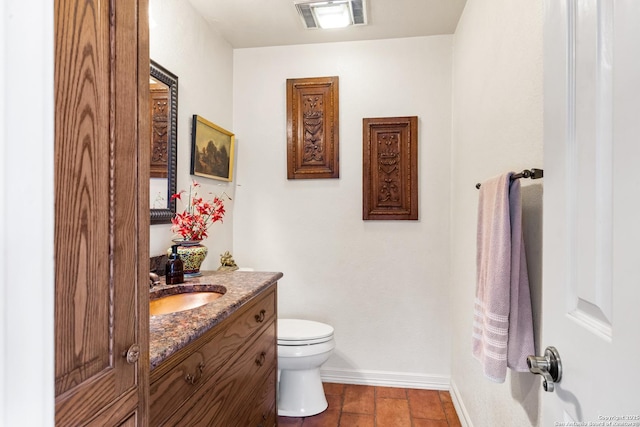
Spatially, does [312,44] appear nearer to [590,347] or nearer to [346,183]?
[346,183]

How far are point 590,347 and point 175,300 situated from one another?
4.81 feet

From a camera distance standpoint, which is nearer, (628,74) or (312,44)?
(628,74)

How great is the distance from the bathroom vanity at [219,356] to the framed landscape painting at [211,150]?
27.9 inches

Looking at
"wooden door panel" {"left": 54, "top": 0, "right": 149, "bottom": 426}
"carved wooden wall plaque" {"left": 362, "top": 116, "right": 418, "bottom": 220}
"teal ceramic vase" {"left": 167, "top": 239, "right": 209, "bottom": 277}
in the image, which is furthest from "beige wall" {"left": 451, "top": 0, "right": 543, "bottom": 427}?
"teal ceramic vase" {"left": 167, "top": 239, "right": 209, "bottom": 277}

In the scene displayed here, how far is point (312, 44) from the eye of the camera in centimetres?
266

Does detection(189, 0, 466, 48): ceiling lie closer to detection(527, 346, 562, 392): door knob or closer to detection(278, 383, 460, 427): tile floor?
detection(527, 346, 562, 392): door knob

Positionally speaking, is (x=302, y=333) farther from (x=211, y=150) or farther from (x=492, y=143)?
(x=492, y=143)

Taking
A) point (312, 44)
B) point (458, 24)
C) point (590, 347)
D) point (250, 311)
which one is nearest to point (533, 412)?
point (590, 347)

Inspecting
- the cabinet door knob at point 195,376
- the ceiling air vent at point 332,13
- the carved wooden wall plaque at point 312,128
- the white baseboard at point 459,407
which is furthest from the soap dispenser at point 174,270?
the white baseboard at point 459,407

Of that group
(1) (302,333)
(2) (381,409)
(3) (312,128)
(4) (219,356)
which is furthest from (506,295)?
(3) (312,128)

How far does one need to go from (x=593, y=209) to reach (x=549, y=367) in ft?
1.13

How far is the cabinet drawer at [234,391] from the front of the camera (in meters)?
1.06

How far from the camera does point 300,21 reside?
2.33 meters

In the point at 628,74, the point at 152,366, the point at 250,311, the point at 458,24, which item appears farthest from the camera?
the point at 458,24
